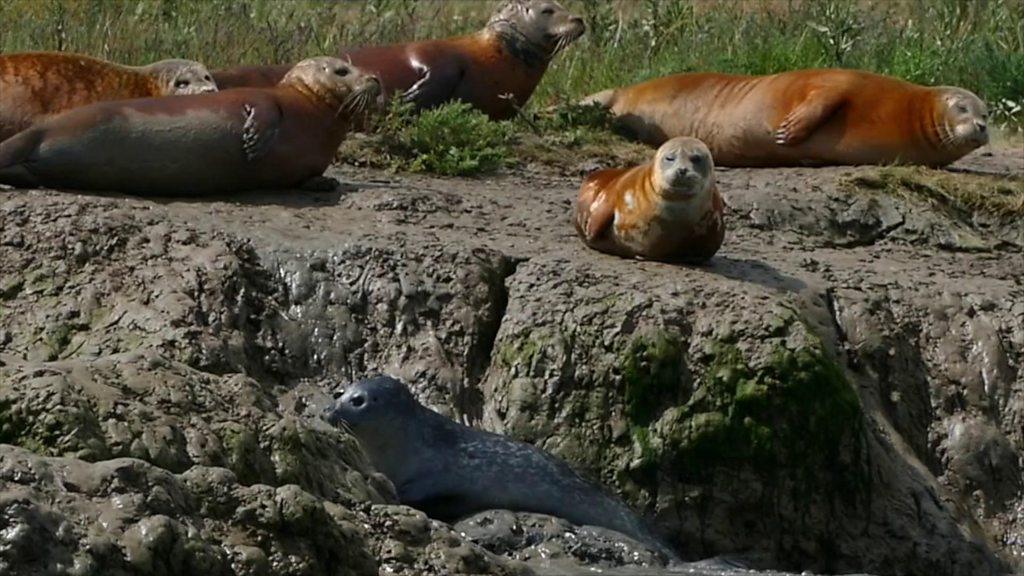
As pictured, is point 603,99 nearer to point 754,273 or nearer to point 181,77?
point 181,77

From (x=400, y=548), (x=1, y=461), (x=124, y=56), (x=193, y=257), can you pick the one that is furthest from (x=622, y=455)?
(x=124, y=56)

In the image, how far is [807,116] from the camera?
11844 millimetres

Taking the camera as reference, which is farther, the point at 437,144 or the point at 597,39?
the point at 597,39

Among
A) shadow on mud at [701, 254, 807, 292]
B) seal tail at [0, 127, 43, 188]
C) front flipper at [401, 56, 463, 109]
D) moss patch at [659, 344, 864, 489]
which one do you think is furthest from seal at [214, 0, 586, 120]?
moss patch at [659, 344, 864, 489]

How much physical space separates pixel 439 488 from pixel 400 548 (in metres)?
1.97

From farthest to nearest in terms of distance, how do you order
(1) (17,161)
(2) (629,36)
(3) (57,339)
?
(2) (629,36) → (1) (17,161) → (3) (57,339)

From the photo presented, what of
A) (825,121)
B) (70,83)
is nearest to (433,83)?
(825,121)

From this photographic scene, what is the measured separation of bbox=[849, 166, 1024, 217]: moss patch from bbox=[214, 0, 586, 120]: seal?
2.26 metres

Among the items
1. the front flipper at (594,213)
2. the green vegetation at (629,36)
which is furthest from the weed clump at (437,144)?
the green vegetation at (629,36)

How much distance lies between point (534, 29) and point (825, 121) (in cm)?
204

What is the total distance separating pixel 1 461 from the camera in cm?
552

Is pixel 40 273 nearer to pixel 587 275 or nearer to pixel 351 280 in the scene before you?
pixel 351 280

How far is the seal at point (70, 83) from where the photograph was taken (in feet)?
32.8

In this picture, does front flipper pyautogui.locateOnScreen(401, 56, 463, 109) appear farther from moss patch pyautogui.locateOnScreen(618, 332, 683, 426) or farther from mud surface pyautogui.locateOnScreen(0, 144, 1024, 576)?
moss patch pyautogui.locateOnScreen(618, 332, 683, 426)
